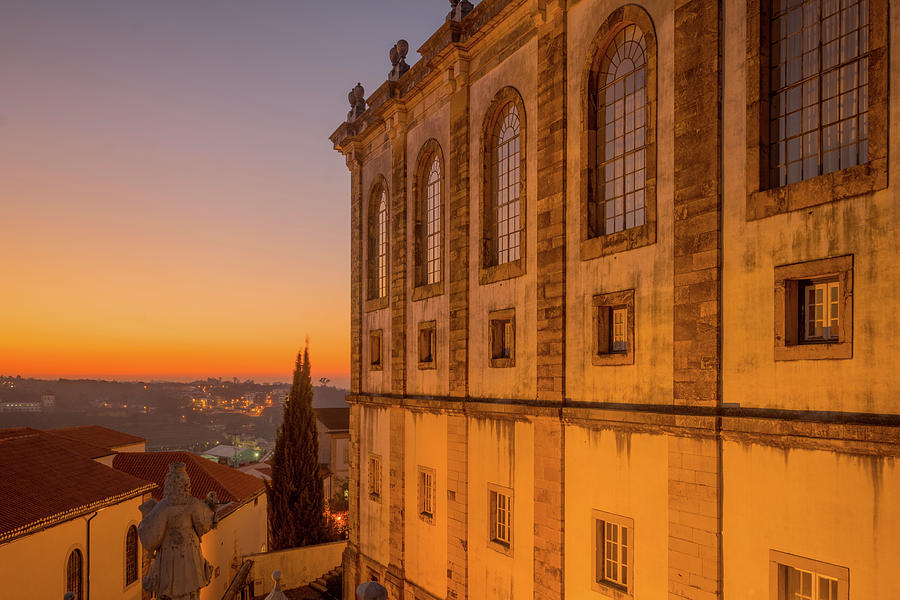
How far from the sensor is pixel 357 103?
28.1 metres

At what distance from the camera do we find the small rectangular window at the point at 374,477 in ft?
80.3

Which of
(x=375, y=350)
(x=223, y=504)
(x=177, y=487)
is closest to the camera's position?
(x=177, y=487)

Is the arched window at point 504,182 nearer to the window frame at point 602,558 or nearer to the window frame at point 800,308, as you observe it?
the window frame at point 602,558

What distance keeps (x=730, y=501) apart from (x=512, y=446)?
21.5 feet

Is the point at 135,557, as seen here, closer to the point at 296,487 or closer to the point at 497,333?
the point at 296,487

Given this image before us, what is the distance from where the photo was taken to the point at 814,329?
1005cm

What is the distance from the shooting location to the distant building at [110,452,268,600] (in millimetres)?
32531

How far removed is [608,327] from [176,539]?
9.80m

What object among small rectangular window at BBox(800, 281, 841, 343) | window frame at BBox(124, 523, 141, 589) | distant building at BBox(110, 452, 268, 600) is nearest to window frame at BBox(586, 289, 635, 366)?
small rectangular window at BBox(800, 281, 841, 343)

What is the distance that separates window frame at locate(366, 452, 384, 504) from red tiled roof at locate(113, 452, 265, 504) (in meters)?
13.6

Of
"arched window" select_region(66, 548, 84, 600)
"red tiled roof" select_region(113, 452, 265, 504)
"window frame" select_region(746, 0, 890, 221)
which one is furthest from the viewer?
"red tiled roof" select_region(113, 452, 265, 504)

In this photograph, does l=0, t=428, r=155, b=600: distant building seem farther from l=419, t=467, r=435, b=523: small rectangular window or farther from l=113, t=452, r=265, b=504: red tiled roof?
l=419, t=467, r=435, b=523: small rectangular window

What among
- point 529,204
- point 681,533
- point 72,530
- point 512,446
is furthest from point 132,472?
point 681,533

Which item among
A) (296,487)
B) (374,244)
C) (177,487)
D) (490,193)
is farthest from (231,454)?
(177,487)
